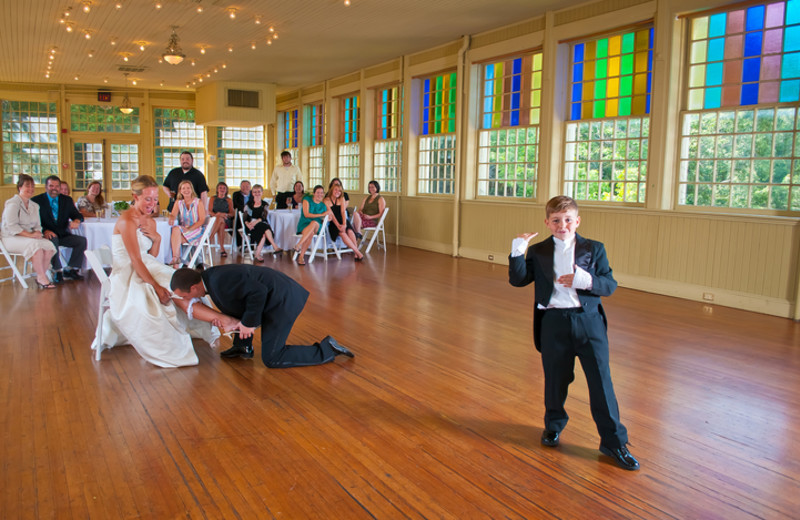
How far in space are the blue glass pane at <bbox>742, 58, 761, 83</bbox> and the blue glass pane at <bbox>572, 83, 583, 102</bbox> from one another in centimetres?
222

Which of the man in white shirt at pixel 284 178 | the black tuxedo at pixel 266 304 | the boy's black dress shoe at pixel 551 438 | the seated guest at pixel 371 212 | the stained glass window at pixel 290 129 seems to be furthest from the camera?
the stained glass window at pixel 290 129

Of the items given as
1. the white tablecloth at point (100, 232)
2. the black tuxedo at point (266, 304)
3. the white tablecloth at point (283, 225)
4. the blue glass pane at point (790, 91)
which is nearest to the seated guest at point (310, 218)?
the white tablecloth at point (283, 225)

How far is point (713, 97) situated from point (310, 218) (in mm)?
5826

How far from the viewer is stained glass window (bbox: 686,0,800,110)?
6125 mm

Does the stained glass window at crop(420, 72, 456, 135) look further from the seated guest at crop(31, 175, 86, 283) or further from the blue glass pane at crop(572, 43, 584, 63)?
the seated guest at crop(31, 175, 86, 283)

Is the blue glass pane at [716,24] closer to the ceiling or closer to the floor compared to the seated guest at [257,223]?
closer to the ceiling

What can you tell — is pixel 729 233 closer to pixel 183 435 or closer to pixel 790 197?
pixel 790 197

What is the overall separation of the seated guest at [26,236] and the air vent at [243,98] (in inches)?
340

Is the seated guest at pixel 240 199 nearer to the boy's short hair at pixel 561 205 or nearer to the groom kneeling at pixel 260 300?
the groom kneeling at pixel 260 300

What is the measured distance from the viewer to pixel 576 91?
332 inches

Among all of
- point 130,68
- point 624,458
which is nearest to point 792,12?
point 624,458

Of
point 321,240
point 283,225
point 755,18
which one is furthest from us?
point 283,225

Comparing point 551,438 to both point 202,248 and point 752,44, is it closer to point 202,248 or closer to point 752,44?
point 752,44

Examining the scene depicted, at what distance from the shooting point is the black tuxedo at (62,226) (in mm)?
7426
